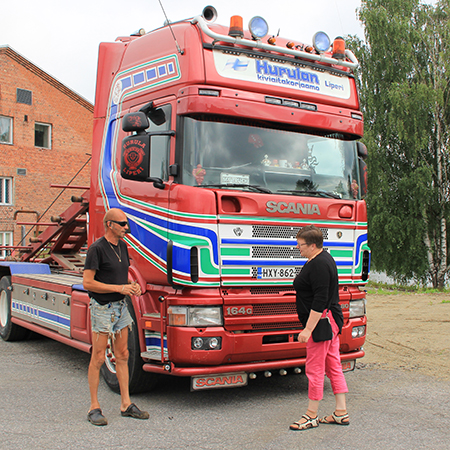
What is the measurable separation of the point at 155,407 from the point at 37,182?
23801 mm

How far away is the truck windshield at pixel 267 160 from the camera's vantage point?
5172 millimetres

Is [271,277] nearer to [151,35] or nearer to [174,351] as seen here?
[174,351]

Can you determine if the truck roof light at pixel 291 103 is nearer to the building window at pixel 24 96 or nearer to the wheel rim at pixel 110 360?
the wheel rim at pixel 110 360

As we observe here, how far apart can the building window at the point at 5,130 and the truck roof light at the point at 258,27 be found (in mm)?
23180

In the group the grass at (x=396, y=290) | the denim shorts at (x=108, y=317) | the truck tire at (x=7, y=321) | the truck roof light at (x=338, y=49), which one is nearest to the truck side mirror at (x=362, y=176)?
the truck roof light at (x=338, y=49)

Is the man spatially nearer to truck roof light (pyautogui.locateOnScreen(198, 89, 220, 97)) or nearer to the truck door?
the truck door

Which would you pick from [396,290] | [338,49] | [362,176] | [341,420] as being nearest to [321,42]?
[338,49]

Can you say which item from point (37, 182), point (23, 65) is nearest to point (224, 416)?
point (37, 182)

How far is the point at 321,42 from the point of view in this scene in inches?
239

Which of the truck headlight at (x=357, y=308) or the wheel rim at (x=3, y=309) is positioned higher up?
the truck headlight at (x=357, y=308)

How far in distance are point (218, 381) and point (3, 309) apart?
553 centimetres

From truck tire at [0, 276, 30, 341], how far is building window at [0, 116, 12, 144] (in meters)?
18.8

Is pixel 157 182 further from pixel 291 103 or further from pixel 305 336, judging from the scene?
pixel 305 336

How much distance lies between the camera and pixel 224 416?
4977mm
